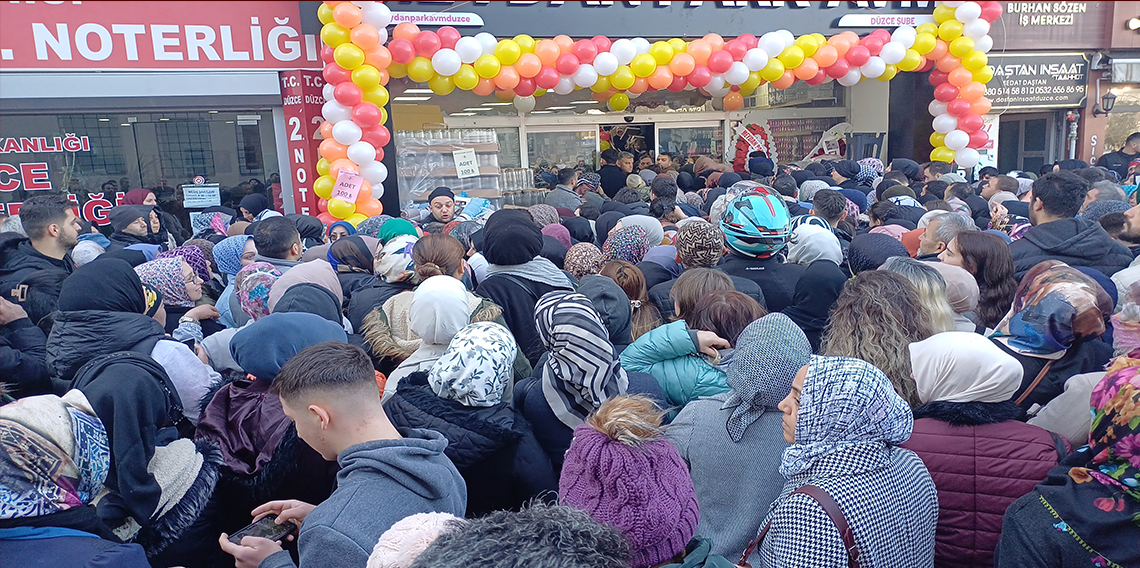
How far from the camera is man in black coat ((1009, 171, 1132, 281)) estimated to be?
12.0 ft

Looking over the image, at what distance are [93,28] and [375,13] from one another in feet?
10.7

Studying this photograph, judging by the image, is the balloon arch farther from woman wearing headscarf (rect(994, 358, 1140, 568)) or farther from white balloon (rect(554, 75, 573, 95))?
woman wearing headscarf (rect(994, 358, 1140, 568))

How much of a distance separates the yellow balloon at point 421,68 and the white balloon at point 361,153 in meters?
0.98

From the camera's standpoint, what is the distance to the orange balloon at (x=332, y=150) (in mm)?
7762

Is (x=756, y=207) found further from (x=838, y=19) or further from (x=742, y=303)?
(x=838, y=19)

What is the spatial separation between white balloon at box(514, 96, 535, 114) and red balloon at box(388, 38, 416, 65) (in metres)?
2.59

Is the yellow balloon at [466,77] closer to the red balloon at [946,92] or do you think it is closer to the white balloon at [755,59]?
the white balloon at [755,59]

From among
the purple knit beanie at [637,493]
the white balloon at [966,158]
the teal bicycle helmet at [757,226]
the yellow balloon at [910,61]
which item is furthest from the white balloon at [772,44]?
the purple knit beanie at [637,493]

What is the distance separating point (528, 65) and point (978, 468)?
706cm

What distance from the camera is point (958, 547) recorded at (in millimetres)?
1978

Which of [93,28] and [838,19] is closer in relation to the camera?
[93,28]

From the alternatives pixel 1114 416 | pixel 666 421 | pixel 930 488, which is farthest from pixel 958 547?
pixel 666 421

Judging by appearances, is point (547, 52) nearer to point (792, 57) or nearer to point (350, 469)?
point (792, 57)

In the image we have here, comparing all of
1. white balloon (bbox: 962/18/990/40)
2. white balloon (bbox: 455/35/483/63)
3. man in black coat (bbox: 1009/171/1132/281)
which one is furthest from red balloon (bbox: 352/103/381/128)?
white balloon (bbox: 962/18/990/40)
